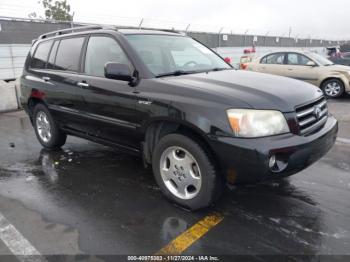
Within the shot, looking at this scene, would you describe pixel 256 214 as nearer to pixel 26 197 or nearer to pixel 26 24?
pixel 26 197

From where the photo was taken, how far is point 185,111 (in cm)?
321

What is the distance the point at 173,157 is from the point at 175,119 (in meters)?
0.41

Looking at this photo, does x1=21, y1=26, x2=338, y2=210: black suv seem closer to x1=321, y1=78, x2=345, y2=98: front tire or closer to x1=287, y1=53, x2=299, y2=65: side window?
x1=321, y1=78, x2=345, y2=98: front tire

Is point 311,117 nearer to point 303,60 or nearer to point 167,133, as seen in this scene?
point 167,133

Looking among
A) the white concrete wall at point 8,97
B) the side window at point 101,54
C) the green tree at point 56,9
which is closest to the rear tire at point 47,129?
the side window at point 101,54

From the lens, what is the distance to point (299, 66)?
10.8 metres

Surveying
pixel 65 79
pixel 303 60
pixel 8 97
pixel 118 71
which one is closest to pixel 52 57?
pixel 65 79

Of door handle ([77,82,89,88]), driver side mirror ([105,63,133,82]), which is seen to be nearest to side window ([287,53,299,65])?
door handle ([77,82,89,88])

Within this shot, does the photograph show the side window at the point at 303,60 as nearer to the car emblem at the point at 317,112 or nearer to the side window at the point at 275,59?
the side window at the point at 275,59

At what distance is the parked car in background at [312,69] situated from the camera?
10227 millimetres

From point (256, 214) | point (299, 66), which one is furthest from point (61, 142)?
point (299, 66)

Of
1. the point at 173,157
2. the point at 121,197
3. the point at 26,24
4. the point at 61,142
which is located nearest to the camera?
the point at 173,157

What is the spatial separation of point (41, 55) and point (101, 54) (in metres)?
1.81

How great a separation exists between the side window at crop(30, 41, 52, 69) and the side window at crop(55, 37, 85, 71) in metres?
0.44
